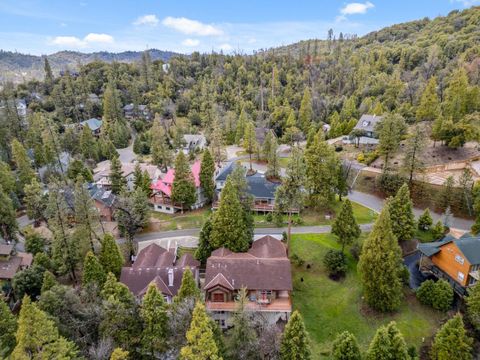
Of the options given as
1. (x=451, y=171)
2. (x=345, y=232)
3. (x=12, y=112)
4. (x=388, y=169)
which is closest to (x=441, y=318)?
(x=345, y=232)

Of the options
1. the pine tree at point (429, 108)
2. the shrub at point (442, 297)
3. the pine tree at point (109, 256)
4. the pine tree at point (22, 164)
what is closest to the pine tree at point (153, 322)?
the pine tree at point (109, 256)

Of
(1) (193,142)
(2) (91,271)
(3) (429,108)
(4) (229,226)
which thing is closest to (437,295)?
(4) (229,226)

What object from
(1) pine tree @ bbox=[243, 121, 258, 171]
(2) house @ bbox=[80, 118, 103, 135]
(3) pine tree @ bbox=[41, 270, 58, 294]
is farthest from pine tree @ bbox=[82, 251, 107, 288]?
(2) house @ bbox=[80, 118, 103, 135]

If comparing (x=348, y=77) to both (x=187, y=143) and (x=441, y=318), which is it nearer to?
(x=187, y=143)

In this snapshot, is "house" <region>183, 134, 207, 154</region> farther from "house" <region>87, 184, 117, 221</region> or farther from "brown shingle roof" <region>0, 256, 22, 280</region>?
"brown shingle roof" <region>0, 256, 22, 280</region>

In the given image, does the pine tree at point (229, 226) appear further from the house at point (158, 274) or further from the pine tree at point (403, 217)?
the pine tree at point (403, 217)

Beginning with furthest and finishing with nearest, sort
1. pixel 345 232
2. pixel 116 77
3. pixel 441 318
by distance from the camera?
pixel 116 77 → pixel 345 232 → pixel 441 318

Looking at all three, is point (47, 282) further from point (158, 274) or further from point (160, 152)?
point (160, 152)
